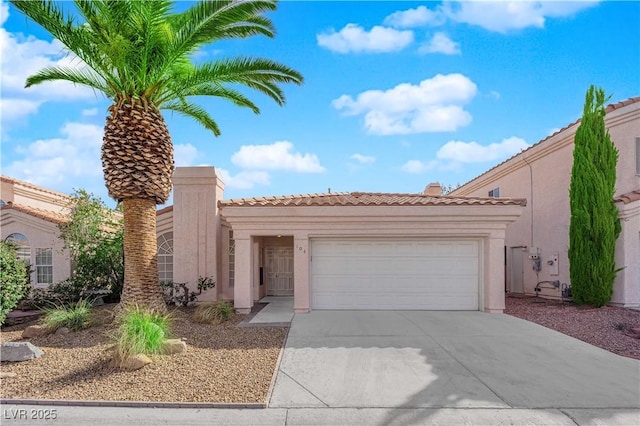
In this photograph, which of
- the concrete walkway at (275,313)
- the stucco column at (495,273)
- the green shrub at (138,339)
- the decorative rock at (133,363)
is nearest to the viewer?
the decorative rock at (133,363)

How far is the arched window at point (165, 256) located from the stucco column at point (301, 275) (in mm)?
5499

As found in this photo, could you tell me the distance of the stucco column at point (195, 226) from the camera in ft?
43.0

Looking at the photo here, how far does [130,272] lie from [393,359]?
272 inches

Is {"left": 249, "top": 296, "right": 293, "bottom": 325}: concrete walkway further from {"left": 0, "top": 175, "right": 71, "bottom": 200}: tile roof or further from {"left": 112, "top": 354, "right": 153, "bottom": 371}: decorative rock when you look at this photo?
{"left": 0, "top": 175, "right": 71, "bottom": 200}: tile roof

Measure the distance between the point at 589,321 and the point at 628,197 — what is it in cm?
461

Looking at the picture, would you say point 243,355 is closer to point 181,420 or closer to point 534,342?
point 181,420

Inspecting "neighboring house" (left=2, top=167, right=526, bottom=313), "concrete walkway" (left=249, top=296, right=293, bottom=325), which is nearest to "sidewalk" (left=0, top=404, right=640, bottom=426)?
"concrete walkway" (left=249, top=296, right=293, bottom=325)

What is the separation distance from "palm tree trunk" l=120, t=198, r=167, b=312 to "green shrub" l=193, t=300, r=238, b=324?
1019 mm

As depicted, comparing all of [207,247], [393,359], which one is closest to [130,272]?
[207,247]

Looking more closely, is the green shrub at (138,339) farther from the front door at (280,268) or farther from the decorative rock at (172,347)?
the front door at (280,268)

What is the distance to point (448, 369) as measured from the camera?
663cm

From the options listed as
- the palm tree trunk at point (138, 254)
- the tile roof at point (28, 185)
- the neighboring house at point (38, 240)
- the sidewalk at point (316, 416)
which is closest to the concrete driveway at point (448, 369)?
the sidewalk at point (316, 416)

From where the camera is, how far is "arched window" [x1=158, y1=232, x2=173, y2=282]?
1424 centimetres

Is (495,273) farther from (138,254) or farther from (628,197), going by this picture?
(138,254)
